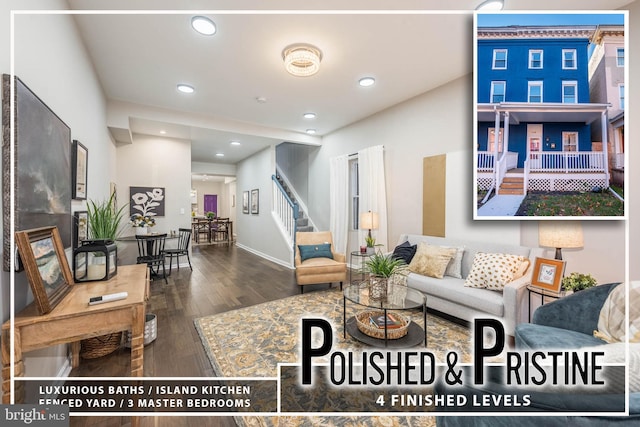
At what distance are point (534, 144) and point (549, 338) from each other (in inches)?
49.9

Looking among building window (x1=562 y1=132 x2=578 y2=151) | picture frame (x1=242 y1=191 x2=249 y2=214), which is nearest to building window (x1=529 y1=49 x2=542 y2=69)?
building window (x1=562 y1=132 x2=578 y2=151)

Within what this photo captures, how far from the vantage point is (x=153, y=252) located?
16.5 feet

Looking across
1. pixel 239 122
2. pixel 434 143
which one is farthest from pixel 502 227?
pixel 239 122

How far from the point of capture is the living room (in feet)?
5.45

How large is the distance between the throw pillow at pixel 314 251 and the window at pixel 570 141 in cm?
308

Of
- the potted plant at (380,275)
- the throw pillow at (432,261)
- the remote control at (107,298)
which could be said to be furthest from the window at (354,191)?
the remote control at (107,298)

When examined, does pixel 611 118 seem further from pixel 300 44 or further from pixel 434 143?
pixel 300 44

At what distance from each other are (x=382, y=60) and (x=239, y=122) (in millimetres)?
2994

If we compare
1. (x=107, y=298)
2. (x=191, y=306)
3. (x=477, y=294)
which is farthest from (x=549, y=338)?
(x=191, y=306)

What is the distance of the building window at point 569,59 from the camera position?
5.20ft

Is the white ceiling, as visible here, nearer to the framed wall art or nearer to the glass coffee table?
the framed wall art

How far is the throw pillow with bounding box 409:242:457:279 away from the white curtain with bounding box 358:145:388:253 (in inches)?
40.7

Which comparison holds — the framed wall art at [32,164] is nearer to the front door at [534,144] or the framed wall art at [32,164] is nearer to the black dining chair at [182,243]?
the front door at [534,144]

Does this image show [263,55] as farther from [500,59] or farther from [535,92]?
[535,92]
